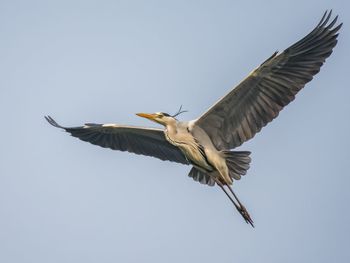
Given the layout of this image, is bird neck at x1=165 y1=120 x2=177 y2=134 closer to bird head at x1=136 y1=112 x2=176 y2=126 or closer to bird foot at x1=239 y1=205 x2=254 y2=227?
bird head at x1=136 y1=112 x2=176 y2=126

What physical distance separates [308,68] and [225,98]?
1.25 meters

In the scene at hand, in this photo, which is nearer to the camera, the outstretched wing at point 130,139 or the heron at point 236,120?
the heron at point 236,120

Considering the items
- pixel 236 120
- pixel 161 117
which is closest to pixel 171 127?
pixel 161 117

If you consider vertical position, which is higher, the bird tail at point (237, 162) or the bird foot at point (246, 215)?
the bird tail at point (237, 162)

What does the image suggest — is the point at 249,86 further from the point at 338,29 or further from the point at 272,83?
the point at 338,29

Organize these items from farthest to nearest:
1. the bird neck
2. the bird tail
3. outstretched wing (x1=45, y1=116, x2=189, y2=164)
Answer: outstretched wing (x1=45, y1=116, x2=189, y2=164) < the bird neck < the bird tail

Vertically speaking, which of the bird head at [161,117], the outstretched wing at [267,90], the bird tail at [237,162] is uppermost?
the bird head at [161,117]

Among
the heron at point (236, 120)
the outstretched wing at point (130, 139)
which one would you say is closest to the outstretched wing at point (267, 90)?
the heron at point (236, 120)

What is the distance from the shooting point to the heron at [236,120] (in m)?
12.4

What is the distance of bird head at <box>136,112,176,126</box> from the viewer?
13297 mm

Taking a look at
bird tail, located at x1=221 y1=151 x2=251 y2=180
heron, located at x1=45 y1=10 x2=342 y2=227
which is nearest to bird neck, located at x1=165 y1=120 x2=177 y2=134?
heron, located at x1=45 y1=10 x2=342 y2=227

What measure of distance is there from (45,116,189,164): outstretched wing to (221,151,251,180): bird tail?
0.94 meters

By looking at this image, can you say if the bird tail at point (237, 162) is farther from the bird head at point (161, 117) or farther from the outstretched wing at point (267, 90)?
the bird head at point (161, 117)

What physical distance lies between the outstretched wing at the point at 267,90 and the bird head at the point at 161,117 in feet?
1.54
